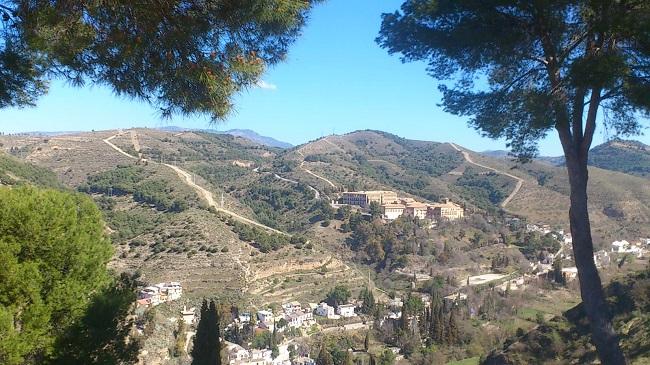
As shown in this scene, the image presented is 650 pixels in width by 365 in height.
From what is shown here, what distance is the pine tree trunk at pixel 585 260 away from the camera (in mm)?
4430

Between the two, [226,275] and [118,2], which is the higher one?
[118,2]

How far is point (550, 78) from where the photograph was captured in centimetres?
475

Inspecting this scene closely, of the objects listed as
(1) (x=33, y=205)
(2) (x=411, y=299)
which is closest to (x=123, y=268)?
(2) (x=411, y=299)

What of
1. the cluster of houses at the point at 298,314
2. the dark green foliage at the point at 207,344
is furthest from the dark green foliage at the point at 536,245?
the dark green foliage at the point at 207,344

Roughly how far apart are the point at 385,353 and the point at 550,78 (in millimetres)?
22582

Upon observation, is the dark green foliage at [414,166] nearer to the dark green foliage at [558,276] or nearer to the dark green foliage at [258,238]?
the dark green foliage at [558,276]

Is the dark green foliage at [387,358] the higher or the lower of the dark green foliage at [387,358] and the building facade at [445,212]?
the lower

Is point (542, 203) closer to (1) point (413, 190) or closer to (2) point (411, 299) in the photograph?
(1) point (413, 190)

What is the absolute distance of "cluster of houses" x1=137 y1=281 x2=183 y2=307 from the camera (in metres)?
23.1

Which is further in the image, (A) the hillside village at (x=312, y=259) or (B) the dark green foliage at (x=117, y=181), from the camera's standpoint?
(B) the dark green foliage at (x=117, y=181)

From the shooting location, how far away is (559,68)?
461cm

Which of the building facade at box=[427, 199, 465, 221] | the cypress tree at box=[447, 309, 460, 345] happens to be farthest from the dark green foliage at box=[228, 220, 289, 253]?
the building facade at box=[427, 199, 465, 221]

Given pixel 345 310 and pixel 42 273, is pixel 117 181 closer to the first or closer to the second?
pixel 345 310

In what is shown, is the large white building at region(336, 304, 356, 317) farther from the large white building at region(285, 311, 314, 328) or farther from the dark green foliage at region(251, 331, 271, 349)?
the dark green foliage at region(251, 331, 271, 349)
